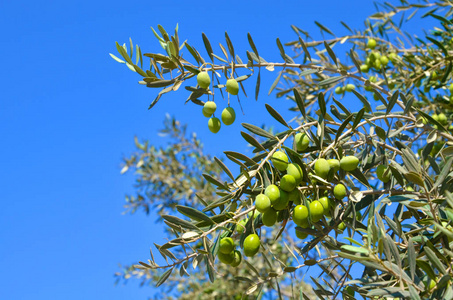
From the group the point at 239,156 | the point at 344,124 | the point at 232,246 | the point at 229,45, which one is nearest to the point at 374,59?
the point at 229,45

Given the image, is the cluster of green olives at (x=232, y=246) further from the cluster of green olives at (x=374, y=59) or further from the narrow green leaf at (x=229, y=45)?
the cluster of green olives at (x=374, y=59)

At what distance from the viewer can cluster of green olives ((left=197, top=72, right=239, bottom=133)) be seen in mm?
1811

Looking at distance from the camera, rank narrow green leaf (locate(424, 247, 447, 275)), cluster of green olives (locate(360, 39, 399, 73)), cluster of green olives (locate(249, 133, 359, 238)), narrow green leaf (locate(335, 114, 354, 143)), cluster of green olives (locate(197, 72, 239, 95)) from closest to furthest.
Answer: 1. narrow green leaf (locate(424, 247, 447, 275))
2. cluster of green olives (locate(249, 133, 359, 238))
3. narrow green leaf (locate(335, 114, 354, 143))
4. cluster of green olives (locate(197, 72, 239, 95))
5. cluster of green olives (locate(360, 39, 399, 73))

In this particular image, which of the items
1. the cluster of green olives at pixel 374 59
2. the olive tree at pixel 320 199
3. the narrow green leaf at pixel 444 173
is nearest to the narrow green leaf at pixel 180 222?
the olive tree at pixel 320 199

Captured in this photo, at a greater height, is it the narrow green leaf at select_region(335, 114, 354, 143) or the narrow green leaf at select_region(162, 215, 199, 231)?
the narrow green leaf at select_region(335, 114, 354, 143)

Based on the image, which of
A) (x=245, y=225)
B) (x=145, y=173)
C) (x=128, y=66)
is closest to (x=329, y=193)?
(x=245, y=225)

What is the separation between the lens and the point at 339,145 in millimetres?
1780

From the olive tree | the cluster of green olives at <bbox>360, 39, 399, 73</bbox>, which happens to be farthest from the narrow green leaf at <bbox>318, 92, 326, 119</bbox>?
the cluster of green olives at <bbox>360, 39, 399, 73</bbox>

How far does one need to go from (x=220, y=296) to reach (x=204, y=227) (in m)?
4.50

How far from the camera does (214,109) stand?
1.88m

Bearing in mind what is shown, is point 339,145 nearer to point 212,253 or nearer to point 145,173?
point 212,253

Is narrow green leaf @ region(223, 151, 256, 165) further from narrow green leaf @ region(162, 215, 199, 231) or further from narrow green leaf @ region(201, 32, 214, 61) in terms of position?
narrow green leaf @ region(201, 32, 214, 61)

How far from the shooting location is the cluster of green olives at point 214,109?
5.94 feet

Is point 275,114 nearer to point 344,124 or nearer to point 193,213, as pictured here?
point 344,124
